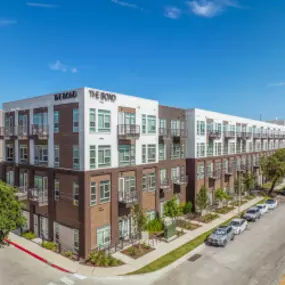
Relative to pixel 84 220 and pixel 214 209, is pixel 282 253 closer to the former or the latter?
pixel 214 209

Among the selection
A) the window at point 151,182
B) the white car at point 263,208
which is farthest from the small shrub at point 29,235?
the white car at point 263,208

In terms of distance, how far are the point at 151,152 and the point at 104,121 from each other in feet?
25.3

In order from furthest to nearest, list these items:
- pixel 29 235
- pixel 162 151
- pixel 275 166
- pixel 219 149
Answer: pixel 275 166
pixel 219 149
pixel 162 151
pixel 29 235

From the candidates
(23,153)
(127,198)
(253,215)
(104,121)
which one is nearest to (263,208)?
(253,215)

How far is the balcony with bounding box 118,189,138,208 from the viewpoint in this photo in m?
23.7

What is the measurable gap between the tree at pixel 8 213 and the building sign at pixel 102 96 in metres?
10.3

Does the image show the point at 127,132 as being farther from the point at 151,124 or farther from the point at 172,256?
the point at 172,256

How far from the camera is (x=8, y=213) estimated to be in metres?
19.2

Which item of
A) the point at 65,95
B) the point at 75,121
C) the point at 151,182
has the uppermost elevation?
the point at 65,95

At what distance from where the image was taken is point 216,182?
39844 millimetres

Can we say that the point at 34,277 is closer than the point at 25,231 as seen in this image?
Yes

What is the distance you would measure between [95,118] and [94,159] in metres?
3.55

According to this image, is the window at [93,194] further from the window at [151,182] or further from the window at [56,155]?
the window at [151,182]

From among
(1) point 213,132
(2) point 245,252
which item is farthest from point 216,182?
(2) point 245,252
